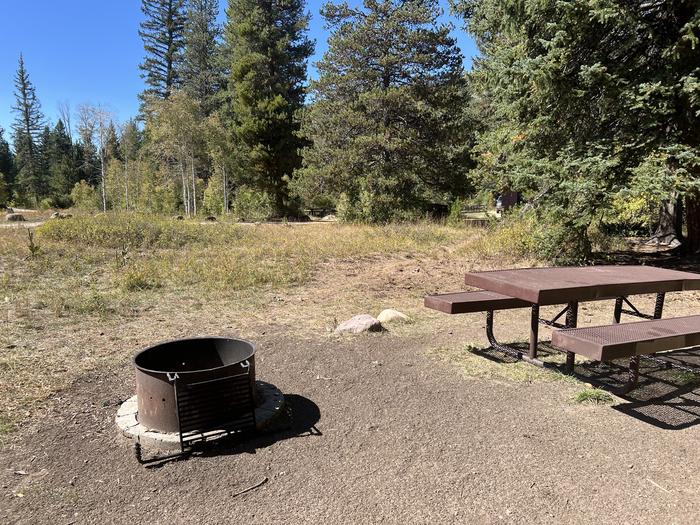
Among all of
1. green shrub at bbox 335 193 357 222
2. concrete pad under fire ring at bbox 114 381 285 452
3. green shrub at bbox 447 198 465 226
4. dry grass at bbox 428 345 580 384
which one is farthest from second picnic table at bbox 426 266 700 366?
green shrub at bbox 335 193 357 222

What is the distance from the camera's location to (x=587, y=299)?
12.3 feet

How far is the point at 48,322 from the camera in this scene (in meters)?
5.36

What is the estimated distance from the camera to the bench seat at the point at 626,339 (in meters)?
2.85

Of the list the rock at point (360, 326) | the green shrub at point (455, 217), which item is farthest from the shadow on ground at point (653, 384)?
the green shrub at point (455, 217)

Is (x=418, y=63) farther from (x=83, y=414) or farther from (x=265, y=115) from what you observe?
(x=83, y=414)

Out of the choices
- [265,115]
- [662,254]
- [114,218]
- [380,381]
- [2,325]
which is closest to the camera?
[380,381]

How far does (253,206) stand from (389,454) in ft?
82.8

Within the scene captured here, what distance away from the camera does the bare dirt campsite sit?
2.32 meters

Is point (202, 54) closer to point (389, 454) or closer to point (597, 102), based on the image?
point (597, 102)

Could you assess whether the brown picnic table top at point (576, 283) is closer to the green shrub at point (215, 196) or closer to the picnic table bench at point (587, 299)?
the picnic table bench at point (587, 299)

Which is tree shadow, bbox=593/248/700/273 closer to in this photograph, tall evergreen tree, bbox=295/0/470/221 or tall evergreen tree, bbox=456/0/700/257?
tall evergreen tree, bbox=456/0/700/257

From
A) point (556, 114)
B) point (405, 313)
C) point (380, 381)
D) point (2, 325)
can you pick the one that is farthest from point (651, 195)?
point (2, 325)

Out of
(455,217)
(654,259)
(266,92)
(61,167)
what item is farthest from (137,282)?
(61,167)

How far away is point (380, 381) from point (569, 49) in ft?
22.0
